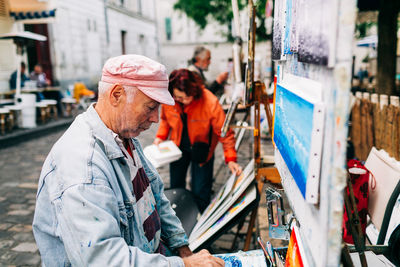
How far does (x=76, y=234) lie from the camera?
1164 mm

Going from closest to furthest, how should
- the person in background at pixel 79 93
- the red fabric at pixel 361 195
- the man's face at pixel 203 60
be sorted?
the red fabric at pixel 361 195 → the man's face at pixel 203 60 → the person in background at pixel 79 93

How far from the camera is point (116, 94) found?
55.4 inches

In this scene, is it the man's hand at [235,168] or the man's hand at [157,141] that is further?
the man's hand at [157,141]

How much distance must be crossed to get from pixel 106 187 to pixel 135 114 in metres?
0.36

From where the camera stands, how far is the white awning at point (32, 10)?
35.2 feet

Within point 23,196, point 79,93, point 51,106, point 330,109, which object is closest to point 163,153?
point 330,109

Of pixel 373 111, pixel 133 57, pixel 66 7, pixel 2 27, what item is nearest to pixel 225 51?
pixel 66 7

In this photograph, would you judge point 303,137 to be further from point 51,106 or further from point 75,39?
point 75,39

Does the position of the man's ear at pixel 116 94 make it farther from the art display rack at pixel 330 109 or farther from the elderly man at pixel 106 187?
the art display rack at pixel 330 109

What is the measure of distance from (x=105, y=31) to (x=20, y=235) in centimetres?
1662

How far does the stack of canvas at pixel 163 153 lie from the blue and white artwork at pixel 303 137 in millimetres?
1933

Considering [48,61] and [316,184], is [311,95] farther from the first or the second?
[48,61]

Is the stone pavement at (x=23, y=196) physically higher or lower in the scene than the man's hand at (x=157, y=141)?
lower

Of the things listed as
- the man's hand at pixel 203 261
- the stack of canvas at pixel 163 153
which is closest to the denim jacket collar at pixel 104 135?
the man's hand at pixel 203 261
